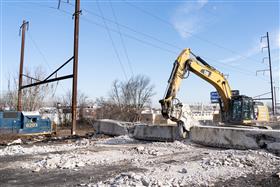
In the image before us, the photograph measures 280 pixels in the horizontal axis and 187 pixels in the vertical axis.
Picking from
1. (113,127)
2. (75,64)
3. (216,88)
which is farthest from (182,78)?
(75,64)

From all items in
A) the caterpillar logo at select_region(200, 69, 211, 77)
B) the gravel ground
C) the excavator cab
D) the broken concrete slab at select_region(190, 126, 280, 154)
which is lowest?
the gravel ground

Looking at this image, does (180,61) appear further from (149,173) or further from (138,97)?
(138,97)

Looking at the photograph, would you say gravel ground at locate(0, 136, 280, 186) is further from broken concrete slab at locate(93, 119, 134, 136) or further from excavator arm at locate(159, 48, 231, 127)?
broken concrete slab at locate(93, 119, 134, 136)

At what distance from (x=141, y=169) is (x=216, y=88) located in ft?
33.9

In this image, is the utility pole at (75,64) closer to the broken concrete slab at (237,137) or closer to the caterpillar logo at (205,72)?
the caterpillar logo at (205,72)

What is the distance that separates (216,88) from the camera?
17.0m

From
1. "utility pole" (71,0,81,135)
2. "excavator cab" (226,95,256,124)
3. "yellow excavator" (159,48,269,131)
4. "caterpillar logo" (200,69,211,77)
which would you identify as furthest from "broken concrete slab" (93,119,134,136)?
"excavator cab" (226,95,256,124)

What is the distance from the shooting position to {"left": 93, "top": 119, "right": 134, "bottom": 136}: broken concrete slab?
54.8 ft

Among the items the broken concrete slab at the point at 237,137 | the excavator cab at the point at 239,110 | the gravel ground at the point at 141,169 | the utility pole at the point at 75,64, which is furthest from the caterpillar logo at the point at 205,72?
the utility pole at the point at 75,64

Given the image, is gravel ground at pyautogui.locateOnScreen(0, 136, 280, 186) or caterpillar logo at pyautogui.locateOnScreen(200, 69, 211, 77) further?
caterpillar logo at pyautogui.locateOnScreen(200, 69, 211, 77)

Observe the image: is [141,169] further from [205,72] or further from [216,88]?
[216,88]

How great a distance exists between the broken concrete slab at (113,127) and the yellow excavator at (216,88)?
395cm

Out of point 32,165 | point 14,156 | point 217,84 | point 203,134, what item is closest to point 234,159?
point 203,134

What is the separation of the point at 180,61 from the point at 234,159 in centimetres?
684
